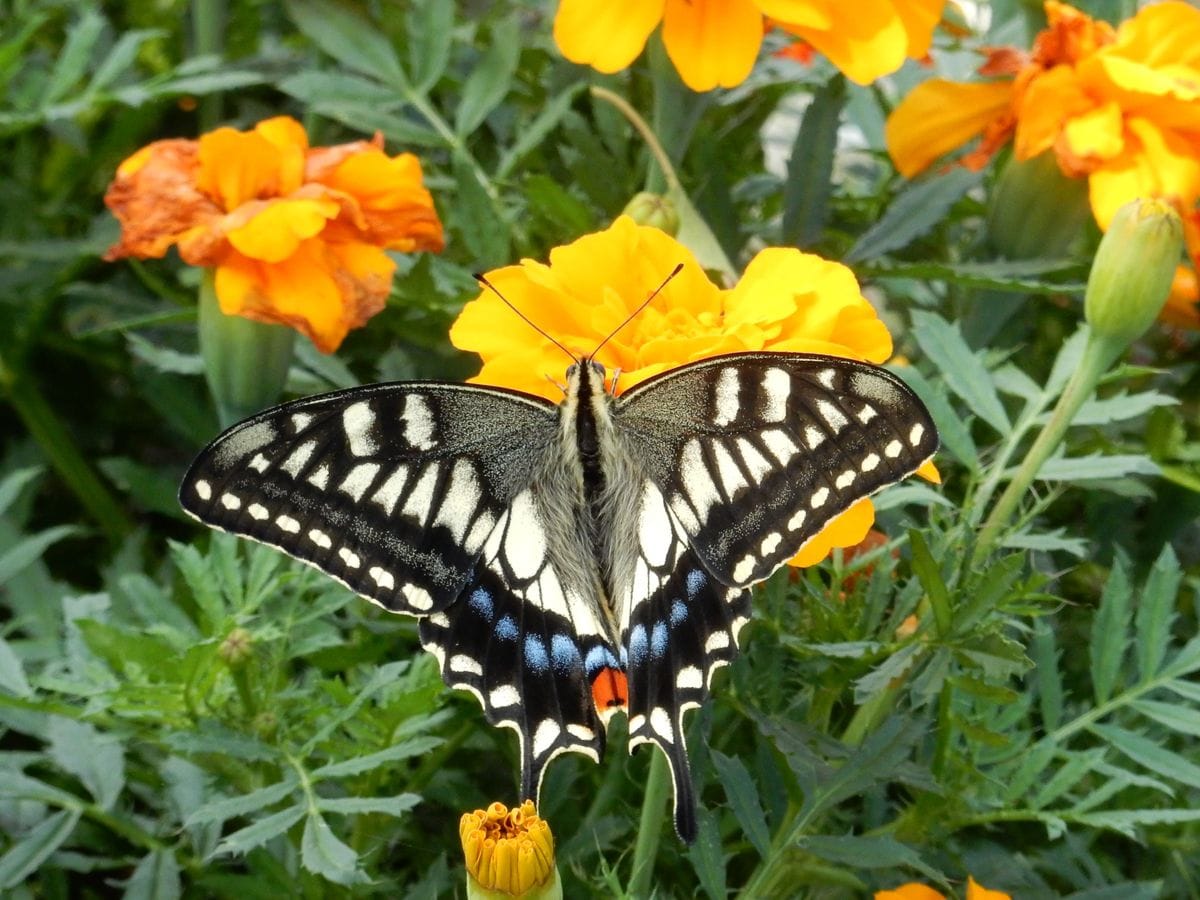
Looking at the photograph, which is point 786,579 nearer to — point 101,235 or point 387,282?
point 387,282

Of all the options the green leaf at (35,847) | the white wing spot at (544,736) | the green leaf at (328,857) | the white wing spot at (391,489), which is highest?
the white wing spot at (391,489)

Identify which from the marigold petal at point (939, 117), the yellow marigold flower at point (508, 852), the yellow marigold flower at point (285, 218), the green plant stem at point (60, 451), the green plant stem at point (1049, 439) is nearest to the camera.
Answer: the yellow marigold flower at point (508, 852)

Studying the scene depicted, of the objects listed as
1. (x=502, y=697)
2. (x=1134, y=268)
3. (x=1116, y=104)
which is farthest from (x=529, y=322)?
(x=1116, y=104)

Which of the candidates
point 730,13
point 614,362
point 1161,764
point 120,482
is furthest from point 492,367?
point 120,482

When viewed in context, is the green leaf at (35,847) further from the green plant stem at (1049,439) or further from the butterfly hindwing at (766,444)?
the green plant stem at (1049,439)

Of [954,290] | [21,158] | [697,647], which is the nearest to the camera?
[697,647]

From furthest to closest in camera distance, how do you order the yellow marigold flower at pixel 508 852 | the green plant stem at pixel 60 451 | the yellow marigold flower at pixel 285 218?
1. the green plant stem at pixel 60 451
2. the yellow marigold flower at pixel 285 218
3. the yellow marigold flower at pixel 508 852

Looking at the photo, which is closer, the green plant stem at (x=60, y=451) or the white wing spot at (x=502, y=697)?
the white wing spot at (x=502, y=697)

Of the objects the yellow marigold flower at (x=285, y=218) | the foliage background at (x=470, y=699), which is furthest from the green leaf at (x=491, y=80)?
the yellow marigold flower at (x=285, y=218)
